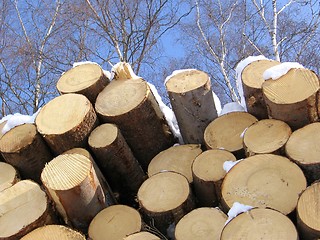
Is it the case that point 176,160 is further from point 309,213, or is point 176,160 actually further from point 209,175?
point 309,213

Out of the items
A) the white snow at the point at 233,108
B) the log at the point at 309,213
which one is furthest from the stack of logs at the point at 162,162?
the white snow at the point at 233,108

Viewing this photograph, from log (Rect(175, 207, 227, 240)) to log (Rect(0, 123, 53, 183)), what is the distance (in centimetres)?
141

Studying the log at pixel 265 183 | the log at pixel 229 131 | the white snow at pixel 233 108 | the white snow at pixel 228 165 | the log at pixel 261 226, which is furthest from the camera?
the white snow at pixel 233 108

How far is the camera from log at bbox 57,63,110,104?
3.82 meters

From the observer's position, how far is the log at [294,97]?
3.12 metres

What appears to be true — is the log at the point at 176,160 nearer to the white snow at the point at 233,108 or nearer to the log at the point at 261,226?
the white snow at the point at 233,108

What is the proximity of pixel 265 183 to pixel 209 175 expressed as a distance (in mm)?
459

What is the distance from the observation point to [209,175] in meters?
3.14

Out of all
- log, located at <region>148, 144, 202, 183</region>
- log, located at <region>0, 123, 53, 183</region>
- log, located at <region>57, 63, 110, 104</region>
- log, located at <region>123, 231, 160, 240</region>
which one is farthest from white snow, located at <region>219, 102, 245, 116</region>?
log, located at <region>0, 123, 53, 183</region>

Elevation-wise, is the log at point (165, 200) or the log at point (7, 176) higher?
the log at point (7, 176)

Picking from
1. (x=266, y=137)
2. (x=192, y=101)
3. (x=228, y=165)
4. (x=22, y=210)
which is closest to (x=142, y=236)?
(x=228, y=165)

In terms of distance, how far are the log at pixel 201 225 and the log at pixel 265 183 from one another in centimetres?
10

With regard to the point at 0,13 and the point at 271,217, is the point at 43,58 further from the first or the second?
the point at 271,217

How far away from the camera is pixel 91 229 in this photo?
3.06 meters
